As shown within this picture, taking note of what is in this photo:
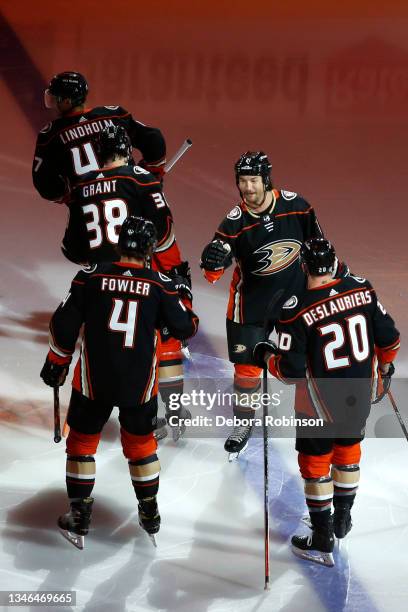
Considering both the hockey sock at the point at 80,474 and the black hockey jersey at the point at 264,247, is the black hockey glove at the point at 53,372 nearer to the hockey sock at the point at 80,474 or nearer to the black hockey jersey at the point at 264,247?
the hockey sock at the point at 80,474

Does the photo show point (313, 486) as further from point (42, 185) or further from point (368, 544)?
point (42, 185)

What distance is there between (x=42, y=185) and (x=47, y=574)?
2044 millimetres

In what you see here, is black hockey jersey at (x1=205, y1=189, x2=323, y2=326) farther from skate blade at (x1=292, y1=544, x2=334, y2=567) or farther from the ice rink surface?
skate blade at (x1=292, y1=544, x2=334, y2=567)

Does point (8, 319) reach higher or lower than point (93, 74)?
lower

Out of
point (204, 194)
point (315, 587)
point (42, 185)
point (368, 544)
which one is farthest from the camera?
point (204, 194)

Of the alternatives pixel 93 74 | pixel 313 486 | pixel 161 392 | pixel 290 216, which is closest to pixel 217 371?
pixel 161 392

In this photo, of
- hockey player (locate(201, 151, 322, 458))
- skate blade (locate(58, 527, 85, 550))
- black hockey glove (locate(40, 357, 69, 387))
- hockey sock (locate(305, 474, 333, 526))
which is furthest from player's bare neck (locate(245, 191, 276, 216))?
skate blade (locate(58, 527, 85, 550))

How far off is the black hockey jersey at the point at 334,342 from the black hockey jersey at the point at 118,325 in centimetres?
44

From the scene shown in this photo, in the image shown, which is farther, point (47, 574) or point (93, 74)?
point (93, 74)

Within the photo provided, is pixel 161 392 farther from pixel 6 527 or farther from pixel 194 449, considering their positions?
pixel 6 527

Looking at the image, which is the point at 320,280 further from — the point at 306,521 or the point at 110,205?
the point at 110,205

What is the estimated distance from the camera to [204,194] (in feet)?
22.7

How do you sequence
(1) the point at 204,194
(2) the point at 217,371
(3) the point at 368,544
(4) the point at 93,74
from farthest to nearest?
1. (4) the point at 93,74
2. (1) the point at 204,194
3. (2) the point at 217,371
4. (3) the point at 368,544

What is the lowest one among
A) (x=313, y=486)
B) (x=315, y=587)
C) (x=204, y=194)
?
(x=315, y=587)
